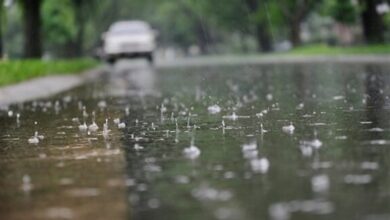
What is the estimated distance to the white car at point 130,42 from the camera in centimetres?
4319

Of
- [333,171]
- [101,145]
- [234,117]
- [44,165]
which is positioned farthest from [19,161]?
[234,117]

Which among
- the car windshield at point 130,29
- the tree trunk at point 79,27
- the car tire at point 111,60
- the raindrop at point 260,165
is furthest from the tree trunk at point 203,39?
the raindrop at point 260,165

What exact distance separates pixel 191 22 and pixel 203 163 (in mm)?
96450

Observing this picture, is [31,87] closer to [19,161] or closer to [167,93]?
[167,93]

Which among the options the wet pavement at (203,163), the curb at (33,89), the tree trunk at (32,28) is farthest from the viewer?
the tree trunk at (32,28)

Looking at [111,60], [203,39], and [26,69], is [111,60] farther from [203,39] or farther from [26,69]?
[203,39]

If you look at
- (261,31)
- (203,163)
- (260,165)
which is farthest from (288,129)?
(261,31)

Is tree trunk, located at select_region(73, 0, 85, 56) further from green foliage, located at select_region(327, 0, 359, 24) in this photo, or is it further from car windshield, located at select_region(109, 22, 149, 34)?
green foliage, located at select_region(327, 0, 359, 24)

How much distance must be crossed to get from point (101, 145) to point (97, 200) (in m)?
3.06

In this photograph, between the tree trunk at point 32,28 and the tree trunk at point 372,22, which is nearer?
the tree trunk at point 32,28

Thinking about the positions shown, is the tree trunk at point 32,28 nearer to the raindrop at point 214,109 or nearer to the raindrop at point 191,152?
the raindrop at point 214,109

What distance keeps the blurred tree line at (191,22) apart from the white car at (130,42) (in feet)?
8.84

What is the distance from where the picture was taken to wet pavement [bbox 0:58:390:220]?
5.14 meters

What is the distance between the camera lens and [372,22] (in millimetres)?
44125
